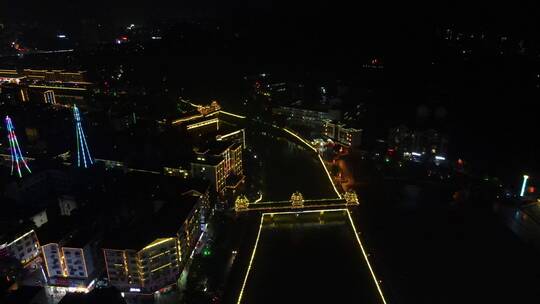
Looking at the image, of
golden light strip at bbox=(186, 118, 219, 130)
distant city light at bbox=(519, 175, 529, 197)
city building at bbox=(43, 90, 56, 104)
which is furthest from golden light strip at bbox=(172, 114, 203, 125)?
distant city light at bbox=(519, 175, 529, 197)

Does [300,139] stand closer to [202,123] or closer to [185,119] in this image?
[202,123]

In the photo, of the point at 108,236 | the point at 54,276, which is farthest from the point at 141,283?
the point at 54,276

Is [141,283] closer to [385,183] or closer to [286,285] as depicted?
[286,285]

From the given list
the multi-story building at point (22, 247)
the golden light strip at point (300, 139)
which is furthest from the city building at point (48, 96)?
the multi-story building at point (22, 247)

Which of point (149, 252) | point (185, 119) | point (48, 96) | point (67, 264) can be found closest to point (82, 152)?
point (185, 119)

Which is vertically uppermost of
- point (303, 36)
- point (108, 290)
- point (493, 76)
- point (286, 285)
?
A: point (303, 36)
